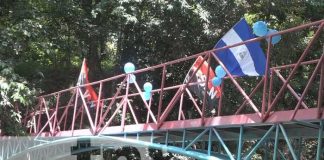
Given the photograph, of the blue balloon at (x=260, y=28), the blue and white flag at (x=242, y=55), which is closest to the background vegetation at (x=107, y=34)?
the blue and white flag at (x=242, y=55)

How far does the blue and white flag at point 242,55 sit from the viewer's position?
779 centimetres

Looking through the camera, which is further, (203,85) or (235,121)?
(203,85)

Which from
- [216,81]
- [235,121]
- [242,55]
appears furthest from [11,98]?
[235,121]

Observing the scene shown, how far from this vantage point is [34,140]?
1547 centimetres

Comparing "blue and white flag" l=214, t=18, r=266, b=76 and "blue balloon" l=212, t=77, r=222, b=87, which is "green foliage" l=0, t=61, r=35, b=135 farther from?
"blue and white flag" l=214, t=18, r=266, b=76

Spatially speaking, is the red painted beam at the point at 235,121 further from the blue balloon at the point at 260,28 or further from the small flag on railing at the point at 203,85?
the blue balloon at the point at 260,28

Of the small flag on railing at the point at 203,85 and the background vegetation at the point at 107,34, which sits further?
the background vegetation at the point at 107,34

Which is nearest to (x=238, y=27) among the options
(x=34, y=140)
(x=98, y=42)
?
(x=34, y=140)

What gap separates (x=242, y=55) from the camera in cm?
797

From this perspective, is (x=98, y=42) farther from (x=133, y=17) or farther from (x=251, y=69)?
(x=251, y=69)

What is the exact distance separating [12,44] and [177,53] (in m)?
6.06

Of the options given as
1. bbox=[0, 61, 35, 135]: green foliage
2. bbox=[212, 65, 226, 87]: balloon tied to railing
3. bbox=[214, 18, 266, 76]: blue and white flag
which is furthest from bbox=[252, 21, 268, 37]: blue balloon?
bbox=[0, 61, 35, 135]: green foliage

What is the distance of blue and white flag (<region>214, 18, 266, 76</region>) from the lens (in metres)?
7.79

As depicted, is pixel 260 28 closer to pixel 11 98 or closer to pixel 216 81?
pixel 216 81
